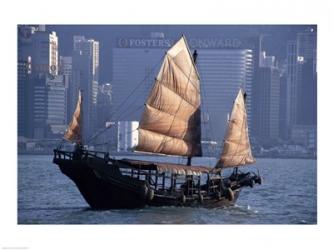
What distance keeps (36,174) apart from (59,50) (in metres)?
25.8

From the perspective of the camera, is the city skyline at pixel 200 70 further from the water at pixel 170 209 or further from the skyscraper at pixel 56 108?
the water at pixel 170 209

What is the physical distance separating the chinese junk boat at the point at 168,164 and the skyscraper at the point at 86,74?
34438 millimetres

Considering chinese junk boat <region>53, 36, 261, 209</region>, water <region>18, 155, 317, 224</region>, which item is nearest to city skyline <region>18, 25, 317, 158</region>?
water <region>18, 155, 317, 224</region>

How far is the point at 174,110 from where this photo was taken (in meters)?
35.6

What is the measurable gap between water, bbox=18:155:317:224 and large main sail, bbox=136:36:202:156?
2.85 m

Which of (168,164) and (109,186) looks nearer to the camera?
(109,186)

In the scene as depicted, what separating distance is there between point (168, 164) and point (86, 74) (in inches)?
1871

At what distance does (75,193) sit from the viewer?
43750 millimetres

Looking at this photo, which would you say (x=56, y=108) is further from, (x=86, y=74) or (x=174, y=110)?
(x=174, y=110)

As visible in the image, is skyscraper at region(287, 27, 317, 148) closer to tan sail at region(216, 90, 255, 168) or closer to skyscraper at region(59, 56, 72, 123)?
skyscraper at region(59, 56, 72, 123)

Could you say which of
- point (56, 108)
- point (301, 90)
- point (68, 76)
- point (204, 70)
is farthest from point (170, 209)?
point (301, 90)

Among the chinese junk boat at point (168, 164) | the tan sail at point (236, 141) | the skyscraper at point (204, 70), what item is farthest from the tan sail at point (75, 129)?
the skyscraper at point (204, 70)

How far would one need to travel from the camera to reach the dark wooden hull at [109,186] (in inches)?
1283
